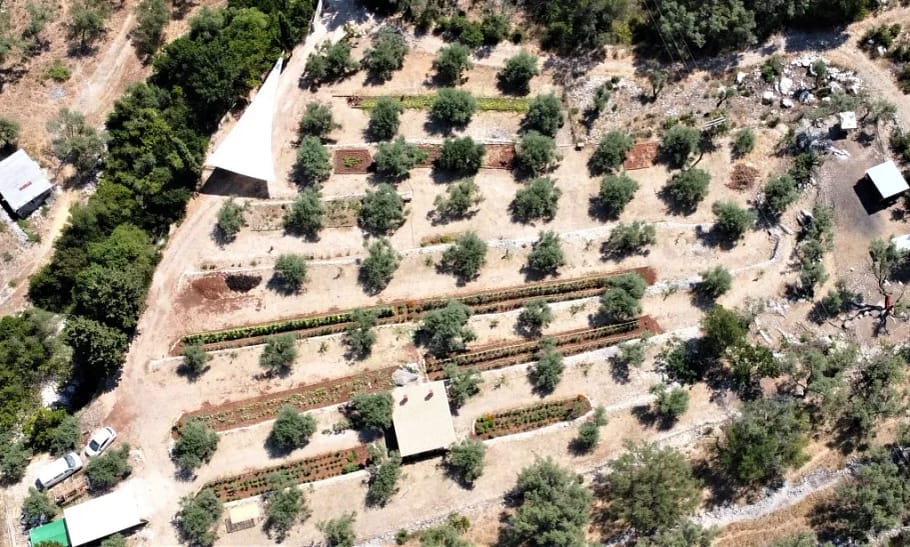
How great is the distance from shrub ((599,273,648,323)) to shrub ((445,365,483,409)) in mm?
11190

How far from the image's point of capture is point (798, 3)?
61.2 metres

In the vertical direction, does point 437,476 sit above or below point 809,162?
below

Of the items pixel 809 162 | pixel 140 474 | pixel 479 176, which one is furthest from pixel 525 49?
pixel 140 474

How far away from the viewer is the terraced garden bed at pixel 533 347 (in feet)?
184

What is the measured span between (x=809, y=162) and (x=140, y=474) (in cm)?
5736

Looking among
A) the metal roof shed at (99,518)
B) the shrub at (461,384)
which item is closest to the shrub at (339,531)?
the shrub at (461,384)

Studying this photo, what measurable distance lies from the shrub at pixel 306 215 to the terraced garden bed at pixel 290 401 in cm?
1219

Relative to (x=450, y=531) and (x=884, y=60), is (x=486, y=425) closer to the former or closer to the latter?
(x=450, y=531)

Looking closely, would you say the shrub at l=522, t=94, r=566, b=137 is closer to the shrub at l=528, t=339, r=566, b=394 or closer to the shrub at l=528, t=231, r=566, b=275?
the shrub at l=528, t=231, r=566, b=275

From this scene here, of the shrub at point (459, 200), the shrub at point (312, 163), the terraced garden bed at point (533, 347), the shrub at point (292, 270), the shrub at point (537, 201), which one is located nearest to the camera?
the terraced garden bed at point (533, 347)

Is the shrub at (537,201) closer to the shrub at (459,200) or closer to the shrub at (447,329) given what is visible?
the shrub at (459,200)

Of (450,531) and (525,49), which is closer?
(450,531)

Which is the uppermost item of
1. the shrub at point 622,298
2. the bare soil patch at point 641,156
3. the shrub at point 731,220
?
the bare soil patch at point 641,156

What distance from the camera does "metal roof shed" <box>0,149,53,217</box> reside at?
58.8 metres
